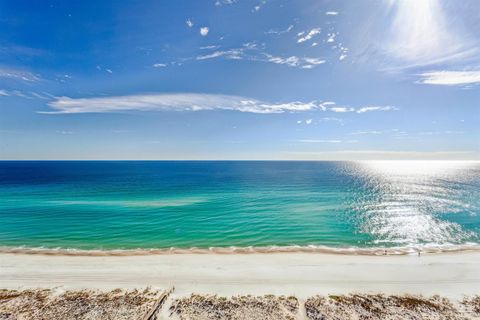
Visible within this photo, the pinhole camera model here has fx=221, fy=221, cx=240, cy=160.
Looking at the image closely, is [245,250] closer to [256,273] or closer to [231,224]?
[256,273]

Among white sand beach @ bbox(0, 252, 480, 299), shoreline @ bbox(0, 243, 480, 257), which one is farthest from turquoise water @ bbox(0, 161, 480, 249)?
white sand beach @ bbox(0, 252, 480, 299)

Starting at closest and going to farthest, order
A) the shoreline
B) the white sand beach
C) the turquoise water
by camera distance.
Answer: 1. the white sand beach
2. the shoreline
3. the turquoise water

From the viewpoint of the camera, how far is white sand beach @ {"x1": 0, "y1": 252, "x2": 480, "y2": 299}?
16078mm

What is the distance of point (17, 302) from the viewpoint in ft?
46.4

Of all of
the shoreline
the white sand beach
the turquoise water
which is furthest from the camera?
the turquoise water

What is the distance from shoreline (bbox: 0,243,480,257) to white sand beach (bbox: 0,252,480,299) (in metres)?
0.98

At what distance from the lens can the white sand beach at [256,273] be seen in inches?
633

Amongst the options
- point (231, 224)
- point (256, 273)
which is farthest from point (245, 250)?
point (231, 224)

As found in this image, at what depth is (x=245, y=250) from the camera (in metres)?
23.5

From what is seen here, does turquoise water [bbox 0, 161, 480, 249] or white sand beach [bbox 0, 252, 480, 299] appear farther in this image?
turquoise water [bbox 0, 161, 480, 249]

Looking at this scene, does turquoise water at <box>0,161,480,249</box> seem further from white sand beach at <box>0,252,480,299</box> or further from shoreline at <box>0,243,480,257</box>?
white sand beach at <box>0,252,480,299</box>

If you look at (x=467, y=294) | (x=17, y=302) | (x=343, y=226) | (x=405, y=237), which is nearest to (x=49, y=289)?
(x=17, y=302)

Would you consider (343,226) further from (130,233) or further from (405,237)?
(130,233)

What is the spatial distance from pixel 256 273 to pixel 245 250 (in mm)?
5502
